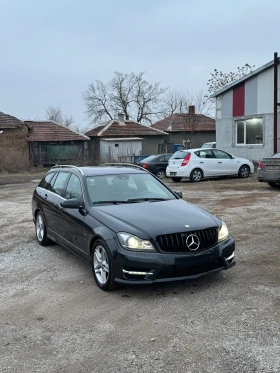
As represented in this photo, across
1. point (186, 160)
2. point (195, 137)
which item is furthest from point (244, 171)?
point (195, 137)

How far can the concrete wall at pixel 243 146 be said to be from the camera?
843 inches

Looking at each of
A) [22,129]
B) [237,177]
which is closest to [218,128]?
[237,177]

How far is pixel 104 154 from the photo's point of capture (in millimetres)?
36281

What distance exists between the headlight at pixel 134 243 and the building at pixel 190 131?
1478 inches

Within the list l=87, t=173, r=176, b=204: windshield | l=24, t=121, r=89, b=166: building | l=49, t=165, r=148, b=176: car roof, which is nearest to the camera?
l=87, t=173, r=176, b=204: windshield

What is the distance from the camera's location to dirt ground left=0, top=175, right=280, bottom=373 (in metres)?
3.46

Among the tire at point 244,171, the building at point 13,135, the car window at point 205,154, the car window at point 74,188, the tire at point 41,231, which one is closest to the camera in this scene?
the car window at point 74,188

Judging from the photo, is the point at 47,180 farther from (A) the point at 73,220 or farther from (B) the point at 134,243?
(B) the point at 134,243

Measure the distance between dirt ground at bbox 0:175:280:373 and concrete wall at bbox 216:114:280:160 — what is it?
15.5 metres

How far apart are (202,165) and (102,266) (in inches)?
545

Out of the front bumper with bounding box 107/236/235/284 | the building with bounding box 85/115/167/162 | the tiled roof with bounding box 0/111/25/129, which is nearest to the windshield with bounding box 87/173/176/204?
the front bumper with bounding box 107/236/235/284

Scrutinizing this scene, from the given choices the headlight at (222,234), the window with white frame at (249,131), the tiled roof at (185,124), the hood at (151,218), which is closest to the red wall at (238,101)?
the window with white frame at (249,131)

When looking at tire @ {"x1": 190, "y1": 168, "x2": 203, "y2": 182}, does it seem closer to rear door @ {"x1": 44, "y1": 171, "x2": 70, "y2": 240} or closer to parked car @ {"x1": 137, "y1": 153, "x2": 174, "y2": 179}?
parked car @ {"x1": 137, "y1": 153, "x2": 174, "y2": 179}

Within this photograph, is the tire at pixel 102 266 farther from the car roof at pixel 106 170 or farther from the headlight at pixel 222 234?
the car roof at pixel 106 170
